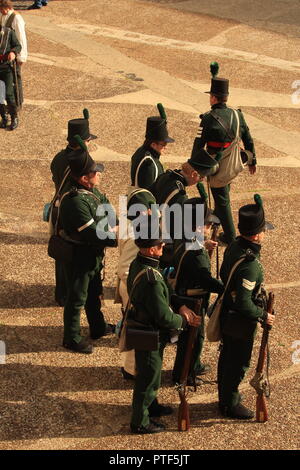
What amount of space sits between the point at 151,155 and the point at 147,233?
7.25 ft

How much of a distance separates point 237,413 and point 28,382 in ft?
6.43

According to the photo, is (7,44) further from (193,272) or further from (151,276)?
(151,276)

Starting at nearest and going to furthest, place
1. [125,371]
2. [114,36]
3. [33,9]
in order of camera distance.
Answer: [125,371] → [114,36] → [33,9]

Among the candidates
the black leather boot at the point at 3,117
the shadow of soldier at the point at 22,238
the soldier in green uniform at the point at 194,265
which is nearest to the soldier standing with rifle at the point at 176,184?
the soldier in green uniform at the point at 194,265

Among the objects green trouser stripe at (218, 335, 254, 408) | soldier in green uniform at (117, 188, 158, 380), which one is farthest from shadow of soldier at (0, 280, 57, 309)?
green trouser stripe at (218, 335, 254, 408)

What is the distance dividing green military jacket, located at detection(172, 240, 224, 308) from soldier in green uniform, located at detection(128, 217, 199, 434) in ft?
0.87

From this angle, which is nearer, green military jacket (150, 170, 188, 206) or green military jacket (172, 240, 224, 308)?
green military jacket (172, 240, 224, 308)

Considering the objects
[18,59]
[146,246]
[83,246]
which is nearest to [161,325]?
[146,246]

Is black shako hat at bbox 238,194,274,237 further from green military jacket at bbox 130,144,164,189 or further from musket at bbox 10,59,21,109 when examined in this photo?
musket at bbox 10,59,21,109

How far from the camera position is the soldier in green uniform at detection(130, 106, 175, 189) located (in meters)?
8.98

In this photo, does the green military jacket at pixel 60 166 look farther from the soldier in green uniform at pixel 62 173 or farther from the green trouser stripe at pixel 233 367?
the green trouser stripe at pixel 233 367

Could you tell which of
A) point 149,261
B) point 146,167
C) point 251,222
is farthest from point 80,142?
point 251,222

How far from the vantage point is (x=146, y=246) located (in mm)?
6891
